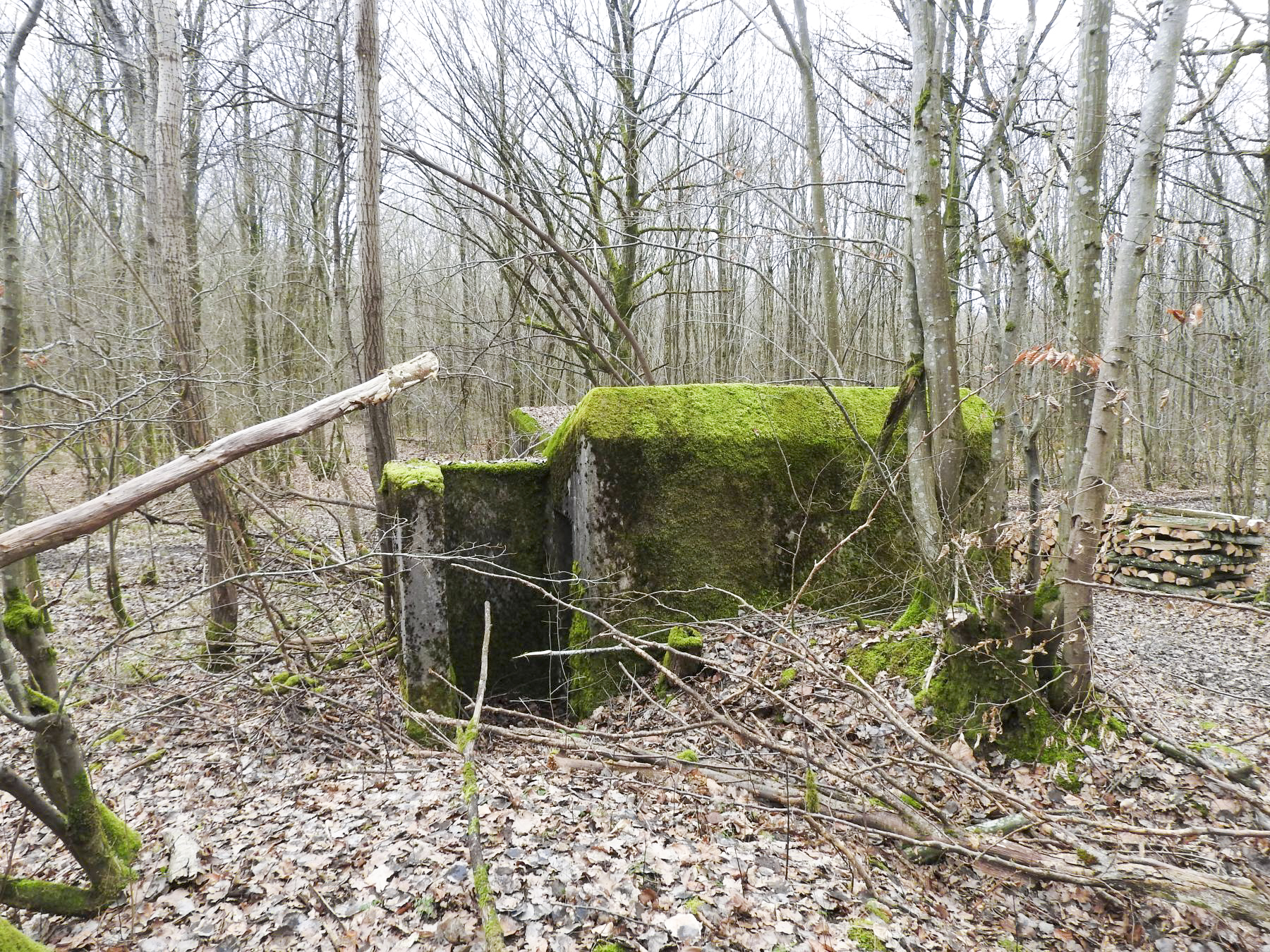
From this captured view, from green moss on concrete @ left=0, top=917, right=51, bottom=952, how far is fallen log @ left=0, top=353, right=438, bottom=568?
1029 millimetres

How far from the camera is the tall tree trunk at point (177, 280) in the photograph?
5215 millimetres

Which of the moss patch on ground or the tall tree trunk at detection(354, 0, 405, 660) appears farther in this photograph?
the tall tree trunk at detection(354, 0, 405, 660)

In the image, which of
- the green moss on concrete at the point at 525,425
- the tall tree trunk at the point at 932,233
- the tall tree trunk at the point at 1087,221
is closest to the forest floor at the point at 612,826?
the tall tree trunk at the point at 1087,221

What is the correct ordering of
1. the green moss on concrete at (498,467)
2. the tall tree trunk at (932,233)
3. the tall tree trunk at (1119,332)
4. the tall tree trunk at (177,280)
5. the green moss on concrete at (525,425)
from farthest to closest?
the green moss on concrete at (525,425) → the tall tree trunk at (177,280) → the green moss on concrete at (498,467) → the tall tree trunk at (932,233) → the tall tree trunk at (1119,332)

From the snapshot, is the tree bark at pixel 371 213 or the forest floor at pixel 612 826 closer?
the forest floor at pixel 612 826

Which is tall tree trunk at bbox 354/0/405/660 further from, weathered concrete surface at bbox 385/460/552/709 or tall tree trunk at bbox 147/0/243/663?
tall tree trunk at bbox 147/0/243/663

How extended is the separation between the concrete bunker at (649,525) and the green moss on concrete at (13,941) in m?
2.76

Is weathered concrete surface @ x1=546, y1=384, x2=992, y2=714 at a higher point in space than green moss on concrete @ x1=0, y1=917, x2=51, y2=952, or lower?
higher

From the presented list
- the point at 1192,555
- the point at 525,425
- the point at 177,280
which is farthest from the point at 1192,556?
the point at 177,280

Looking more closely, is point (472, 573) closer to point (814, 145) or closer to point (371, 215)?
point (371, 215)

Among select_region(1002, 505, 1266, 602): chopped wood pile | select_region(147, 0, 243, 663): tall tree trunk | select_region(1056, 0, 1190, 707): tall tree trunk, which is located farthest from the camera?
select_region(1002, 505, 1266, 602): chopped wood pile

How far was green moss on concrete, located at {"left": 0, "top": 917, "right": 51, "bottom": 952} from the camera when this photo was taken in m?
1.82

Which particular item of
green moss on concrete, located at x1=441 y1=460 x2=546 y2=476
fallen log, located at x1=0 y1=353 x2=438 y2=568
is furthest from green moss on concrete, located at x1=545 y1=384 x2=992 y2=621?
fallen log, located at x1=0 y1=353 x2=438 y2=568

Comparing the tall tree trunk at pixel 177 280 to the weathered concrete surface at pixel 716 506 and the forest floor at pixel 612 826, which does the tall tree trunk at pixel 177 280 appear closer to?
the forest floor at pixel 612 826
